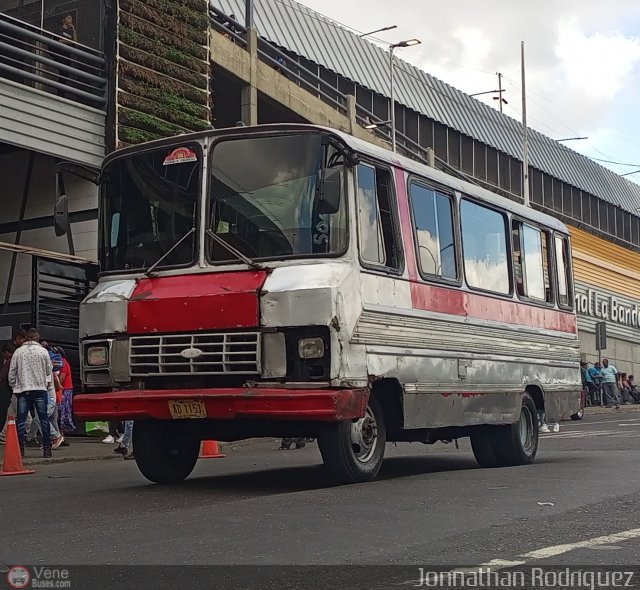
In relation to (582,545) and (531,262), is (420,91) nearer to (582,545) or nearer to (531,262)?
(531,262)

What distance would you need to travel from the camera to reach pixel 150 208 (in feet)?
33.4

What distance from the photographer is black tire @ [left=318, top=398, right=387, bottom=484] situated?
9.35 m

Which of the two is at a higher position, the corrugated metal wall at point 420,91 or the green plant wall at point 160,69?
the corrugated metal wall at point 420,91

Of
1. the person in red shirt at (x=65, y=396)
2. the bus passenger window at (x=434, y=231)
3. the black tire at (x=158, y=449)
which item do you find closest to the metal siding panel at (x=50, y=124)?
the person in red shirt at (x=65, y=396)

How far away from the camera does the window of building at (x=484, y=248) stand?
11.8 metres

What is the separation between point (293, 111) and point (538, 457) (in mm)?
14830

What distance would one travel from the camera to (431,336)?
1080cm

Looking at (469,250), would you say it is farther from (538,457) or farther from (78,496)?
(78,496)

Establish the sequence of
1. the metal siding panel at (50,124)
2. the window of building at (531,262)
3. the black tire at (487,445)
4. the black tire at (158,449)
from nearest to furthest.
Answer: the black tire at (158,449) < the black tire at (487,445) < the window of building at (531,262) < the metal siding panel at (50,124)

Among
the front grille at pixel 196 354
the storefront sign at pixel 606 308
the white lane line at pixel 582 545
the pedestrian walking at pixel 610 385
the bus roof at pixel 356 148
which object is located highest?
the storefront sign at pixel 606 308

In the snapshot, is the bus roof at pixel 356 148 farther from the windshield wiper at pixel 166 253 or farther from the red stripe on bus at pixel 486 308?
the red stripe on bus at pixel 486 308

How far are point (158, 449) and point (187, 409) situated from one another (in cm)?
136

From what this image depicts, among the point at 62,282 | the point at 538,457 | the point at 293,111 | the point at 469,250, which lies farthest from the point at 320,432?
the point at 293,111

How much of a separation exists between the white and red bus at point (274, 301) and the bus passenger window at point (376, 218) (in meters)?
0.02
